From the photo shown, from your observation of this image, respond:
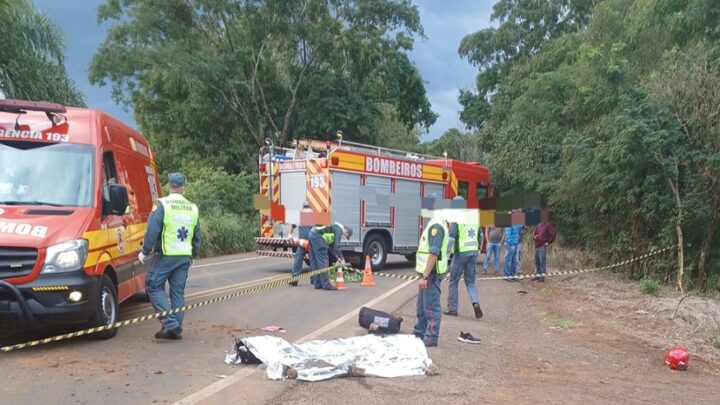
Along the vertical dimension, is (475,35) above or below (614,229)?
above

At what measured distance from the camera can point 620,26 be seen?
20484 millimetres

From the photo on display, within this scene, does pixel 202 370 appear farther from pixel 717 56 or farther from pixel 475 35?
pixel 475 35

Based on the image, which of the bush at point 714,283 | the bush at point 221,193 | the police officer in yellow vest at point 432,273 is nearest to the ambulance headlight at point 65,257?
the police officer in yellow vest at point 432,273

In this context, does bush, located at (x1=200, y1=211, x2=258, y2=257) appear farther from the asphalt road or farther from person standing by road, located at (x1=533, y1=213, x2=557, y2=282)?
person standing by road, located at (x1=533, y1=213, x2=557, y2=282)

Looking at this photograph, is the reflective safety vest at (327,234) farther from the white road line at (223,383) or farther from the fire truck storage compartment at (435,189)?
the fire truck storage compartment at (435,189)

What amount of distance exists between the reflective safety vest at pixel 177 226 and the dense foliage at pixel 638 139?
341 inches

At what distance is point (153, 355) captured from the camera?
626 cm

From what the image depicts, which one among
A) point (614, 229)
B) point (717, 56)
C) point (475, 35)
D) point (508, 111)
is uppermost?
point (475, 35)

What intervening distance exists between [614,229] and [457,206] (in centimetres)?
761

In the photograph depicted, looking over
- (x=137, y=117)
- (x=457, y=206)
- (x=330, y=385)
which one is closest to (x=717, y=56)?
(x=457, y=206)

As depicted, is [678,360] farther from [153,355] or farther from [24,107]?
[24,107]

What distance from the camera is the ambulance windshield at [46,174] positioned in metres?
6.58

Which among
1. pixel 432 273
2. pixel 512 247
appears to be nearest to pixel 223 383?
pixel 432 273

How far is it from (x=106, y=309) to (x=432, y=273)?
11.8ft
